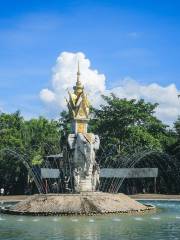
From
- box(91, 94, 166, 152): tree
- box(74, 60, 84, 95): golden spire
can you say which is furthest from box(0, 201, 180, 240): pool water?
box(91, 94, 166, 152): tree

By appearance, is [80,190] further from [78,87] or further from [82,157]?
[78,87]

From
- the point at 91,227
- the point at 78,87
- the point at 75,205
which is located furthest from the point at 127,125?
the point at 91,227

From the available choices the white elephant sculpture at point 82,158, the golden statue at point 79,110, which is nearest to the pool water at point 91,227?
the white elephant sculpture at point 82,158

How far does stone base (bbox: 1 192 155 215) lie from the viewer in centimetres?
2869

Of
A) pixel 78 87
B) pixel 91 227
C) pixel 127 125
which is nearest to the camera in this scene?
pixel 91 227

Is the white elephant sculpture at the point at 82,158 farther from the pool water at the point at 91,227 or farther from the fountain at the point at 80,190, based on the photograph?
the pool water at the point at 91,227

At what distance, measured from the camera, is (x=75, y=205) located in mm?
28938

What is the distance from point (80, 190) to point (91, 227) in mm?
11412

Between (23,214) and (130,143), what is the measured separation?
36176 millimetres

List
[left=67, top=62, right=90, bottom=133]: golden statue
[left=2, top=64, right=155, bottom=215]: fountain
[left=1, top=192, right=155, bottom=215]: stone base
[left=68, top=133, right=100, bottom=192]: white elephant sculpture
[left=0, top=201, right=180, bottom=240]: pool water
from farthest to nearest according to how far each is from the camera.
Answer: [left=67, top=62, right=90, bottom=133]: golden statue → [left=68, top=133, right=100, bottom=192]: white elephant sculpture → [left=2, top=64, right=155, bottom=215]: fountain → [left=1, top=192, right=155, bottom=215]: stone base → [left=0, top=201, right=180, bottom=240]: pool water

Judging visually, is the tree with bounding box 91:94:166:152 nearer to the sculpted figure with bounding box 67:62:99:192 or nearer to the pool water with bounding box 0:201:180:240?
the sculpted figure with bounding box 67:62:99:192

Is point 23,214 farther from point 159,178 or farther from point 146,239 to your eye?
point 159,178

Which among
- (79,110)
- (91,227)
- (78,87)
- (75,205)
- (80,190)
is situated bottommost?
(91,227)

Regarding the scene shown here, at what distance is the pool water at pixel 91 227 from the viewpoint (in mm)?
20516
